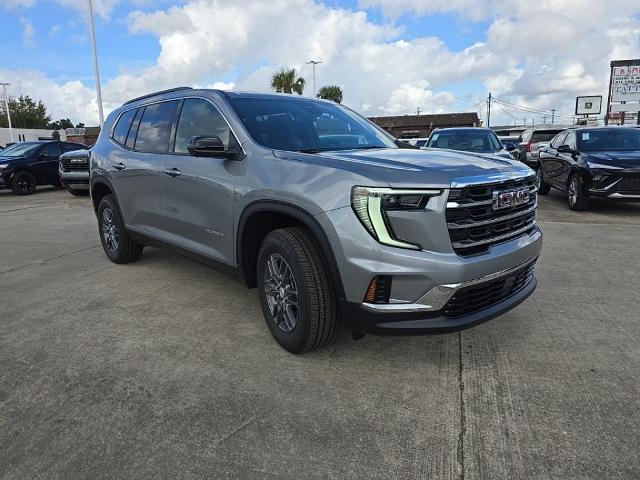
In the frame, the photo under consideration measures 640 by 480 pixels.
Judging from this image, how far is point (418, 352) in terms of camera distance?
3359 mm

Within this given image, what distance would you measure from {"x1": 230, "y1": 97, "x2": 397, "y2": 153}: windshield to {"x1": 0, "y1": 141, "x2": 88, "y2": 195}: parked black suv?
12927mm

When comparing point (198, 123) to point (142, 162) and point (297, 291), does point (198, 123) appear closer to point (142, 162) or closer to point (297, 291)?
point (142, 162)

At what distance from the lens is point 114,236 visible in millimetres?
5770

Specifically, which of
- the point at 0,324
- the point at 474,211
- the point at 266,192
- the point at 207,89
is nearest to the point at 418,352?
the point at 474,211

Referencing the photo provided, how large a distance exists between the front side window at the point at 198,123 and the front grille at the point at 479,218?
5.83 feet

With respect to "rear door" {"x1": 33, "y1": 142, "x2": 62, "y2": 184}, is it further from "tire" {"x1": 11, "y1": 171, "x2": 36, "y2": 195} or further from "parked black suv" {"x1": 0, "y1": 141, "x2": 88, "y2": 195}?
"tire" {"x1": 11, "y1": 171, "x2": 36, "y2": 195}

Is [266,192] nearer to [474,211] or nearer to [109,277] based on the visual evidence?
[474,211]

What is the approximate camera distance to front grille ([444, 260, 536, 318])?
9.02ft

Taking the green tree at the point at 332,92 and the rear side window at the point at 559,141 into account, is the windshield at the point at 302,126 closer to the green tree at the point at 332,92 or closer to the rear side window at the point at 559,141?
the rear side window at the point at 559,141

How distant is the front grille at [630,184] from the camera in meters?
8.32

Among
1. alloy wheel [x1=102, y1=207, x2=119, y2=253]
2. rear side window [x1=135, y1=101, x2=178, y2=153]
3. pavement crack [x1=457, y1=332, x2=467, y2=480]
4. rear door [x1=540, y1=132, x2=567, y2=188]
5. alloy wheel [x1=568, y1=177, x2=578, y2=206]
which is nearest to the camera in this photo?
pavement crack [x1=457, y1=332, x2=467, y2=480]

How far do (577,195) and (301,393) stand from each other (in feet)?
27.1

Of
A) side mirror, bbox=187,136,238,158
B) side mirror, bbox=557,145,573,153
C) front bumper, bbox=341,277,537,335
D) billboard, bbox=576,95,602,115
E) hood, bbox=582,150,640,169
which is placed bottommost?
front bumper, bbox=341,277,537,335

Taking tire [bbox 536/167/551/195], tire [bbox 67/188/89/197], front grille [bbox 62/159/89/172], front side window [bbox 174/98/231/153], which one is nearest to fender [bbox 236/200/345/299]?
front side window [bbox 174/98/231/153]
